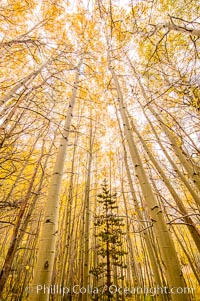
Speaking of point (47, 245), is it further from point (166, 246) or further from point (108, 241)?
point (108, 241)

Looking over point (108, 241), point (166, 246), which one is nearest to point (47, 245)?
point (166, 246)

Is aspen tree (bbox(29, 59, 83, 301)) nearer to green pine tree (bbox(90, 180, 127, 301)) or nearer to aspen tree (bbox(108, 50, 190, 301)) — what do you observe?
aspen tree (bbox(108, 50, 190, 301))

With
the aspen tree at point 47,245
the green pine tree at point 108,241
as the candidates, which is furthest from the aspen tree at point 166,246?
the green pine tree at point 108,241

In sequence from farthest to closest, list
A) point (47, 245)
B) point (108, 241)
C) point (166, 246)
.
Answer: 1. point (108, 241)
2. point (47, 245)
3. point (166, 246)

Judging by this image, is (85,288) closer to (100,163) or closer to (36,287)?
(36,287)

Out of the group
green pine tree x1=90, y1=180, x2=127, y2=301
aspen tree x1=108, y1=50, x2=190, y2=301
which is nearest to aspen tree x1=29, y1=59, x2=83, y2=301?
aspen tree x1=108, y1=50, x2=190, y2=301

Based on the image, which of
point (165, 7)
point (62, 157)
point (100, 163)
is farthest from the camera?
point (100, 163)

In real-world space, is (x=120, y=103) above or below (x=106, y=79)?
below

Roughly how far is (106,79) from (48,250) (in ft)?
12.6

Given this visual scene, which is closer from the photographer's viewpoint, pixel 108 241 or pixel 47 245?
pixel 47 245

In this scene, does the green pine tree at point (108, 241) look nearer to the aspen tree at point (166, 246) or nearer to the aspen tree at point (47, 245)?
the aspen tree at point (47, 245)

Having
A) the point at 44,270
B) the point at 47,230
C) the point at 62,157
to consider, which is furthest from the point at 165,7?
the point at 44,270

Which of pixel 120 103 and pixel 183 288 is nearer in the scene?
pixel 183 288

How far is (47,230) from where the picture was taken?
5.08 feet
